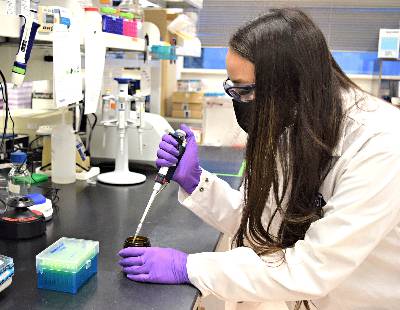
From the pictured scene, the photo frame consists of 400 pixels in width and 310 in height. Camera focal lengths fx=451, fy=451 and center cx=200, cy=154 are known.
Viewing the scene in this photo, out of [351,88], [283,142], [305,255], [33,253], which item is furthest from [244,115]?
[33,253]

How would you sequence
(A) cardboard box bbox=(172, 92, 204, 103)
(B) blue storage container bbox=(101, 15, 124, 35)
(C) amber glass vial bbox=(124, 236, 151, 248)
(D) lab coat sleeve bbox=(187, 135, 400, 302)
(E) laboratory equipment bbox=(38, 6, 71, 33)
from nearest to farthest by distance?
1. (D) lab coat sleeve bbox=(187, 135, 400, 302)
2. (C) amber glass vial bbox=(124, 236, 151, 248)
3. (E) laboratory equipment bbox=(38, 6, 71, 33)
4. (B) blue storage container bbox=(101, 15, 124, 35)
5. (A) cardboard box bbox=(172, 92, 204, 103)

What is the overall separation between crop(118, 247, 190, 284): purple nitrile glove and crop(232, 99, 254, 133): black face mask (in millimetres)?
364

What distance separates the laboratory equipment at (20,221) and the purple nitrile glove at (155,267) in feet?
1.05

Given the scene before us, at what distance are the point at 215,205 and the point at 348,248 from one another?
0.52 m

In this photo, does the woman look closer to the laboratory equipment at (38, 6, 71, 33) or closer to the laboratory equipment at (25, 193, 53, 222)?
the laboratory equipment at (25, 193, 53, 222)

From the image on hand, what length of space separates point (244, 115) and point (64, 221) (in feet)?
2.13

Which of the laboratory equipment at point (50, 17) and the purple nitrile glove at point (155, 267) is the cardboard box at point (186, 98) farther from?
the purple nitrile glove at point (155, 267)

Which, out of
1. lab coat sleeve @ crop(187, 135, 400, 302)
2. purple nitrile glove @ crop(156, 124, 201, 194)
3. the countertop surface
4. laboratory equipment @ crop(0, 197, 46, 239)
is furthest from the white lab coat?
laboratory equipment @ crop(0, 197, 46, 239)

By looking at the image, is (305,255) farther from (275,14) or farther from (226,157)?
(226,157)

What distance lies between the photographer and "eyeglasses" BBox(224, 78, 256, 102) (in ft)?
3.50

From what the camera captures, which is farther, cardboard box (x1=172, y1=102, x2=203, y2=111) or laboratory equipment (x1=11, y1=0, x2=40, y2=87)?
cardboard box (x1=172, y1=102, x2=203, y2=111)

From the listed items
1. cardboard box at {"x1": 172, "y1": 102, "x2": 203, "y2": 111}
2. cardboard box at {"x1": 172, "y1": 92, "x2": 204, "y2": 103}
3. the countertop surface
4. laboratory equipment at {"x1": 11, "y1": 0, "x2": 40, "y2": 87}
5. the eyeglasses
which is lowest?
the countertop surface

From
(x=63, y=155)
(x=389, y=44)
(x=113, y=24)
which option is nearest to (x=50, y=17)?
(x=113, y=24)

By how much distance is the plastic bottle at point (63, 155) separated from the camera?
71.2 inches
